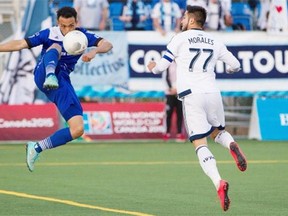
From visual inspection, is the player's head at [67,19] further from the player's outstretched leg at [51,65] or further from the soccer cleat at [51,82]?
the soccer cleat at [51,82]

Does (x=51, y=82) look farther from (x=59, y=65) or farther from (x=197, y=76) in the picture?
(x=197, y=76)

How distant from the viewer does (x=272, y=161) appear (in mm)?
19703

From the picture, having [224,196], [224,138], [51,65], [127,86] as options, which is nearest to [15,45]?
[51,65]

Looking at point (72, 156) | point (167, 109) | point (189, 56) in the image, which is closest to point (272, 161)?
point (72, 156)

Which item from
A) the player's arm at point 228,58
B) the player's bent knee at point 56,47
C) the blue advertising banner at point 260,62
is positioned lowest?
the blue advertising banner at point 260,62

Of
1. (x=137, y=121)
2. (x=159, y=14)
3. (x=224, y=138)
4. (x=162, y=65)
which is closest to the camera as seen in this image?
(x=162, y=65)

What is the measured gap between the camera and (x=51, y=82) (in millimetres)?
13484

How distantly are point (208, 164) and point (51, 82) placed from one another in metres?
2.38

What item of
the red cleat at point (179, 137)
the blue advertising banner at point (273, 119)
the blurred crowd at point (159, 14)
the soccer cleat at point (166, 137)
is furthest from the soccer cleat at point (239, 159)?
the blue advertising banner at point (273, 119)

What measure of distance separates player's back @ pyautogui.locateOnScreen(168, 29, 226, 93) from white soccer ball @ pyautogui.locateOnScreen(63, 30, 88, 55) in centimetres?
162

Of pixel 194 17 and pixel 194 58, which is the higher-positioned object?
pixel 194 17

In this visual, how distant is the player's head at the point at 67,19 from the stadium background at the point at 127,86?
10892mm

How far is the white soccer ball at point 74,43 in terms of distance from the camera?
1382 centimetres

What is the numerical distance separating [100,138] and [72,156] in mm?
4458
